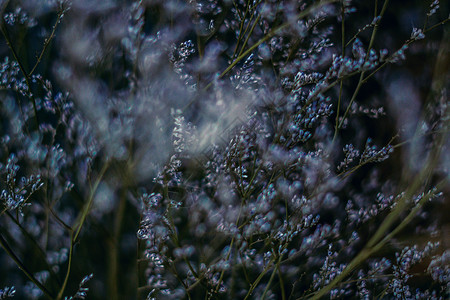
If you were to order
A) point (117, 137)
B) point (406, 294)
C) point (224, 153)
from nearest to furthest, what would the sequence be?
point (224, 153) → point (117, 137) → point (406, 294)

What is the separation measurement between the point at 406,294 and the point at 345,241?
28 cm

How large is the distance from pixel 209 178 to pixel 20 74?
0.73 metres

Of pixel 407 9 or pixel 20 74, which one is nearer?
pixel 20 74

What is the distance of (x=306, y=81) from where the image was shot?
113 centimetres

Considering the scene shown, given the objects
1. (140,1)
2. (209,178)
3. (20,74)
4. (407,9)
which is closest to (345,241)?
(209,178)

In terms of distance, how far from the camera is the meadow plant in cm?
114

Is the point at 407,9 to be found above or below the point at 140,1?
below

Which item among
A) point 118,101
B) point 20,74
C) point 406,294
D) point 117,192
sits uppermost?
point 20,74

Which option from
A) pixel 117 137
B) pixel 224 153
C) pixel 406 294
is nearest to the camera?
pixel 224 153

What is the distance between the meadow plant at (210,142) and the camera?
1142mm

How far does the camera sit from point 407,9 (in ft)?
4.42

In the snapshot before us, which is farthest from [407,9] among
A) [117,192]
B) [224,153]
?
[117,192]

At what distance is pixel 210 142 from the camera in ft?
3.76

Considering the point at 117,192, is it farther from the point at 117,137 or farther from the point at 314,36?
the point at 314,36
